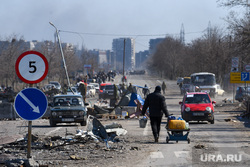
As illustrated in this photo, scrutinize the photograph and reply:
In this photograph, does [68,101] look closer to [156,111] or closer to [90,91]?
[156,111]

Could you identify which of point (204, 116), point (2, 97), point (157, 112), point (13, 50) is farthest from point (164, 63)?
point (157, 112)

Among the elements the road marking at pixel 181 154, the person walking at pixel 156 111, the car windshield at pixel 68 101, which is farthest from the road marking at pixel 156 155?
the car windshield at pixel 68 101

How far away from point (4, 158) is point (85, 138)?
4179 mm

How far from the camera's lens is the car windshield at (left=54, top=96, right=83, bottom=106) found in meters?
24.5

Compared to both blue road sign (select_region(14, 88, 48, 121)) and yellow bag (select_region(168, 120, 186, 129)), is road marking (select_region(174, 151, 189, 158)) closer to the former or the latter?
yellow bag (select_region(168, 120, 186, 129))

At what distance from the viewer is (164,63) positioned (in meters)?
144

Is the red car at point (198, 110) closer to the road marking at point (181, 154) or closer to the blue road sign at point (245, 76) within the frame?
the blue road sign at point (245, 76)

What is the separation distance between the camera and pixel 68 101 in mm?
24562

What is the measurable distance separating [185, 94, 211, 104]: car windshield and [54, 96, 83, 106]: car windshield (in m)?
5.44

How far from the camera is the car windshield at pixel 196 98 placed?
26.1 m

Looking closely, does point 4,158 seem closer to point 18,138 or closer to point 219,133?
point 18,138

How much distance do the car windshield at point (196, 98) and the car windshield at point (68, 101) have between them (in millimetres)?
5439

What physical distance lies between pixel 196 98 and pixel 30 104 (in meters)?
17.2

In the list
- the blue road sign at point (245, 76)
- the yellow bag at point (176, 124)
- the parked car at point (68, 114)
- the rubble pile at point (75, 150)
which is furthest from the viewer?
the blue road sign at point (245, 76)
